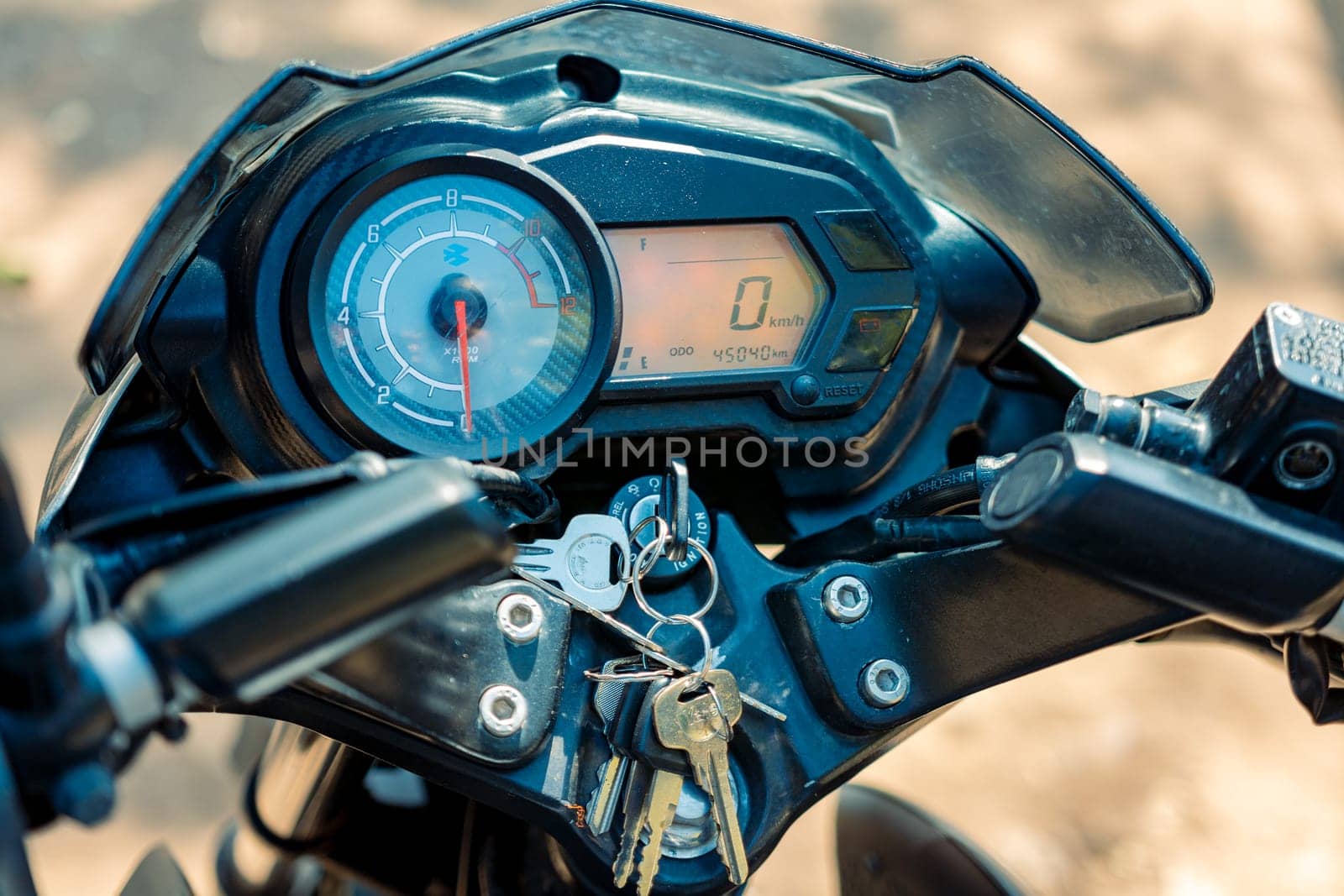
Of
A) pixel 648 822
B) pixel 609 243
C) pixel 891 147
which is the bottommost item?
pixel 648 822

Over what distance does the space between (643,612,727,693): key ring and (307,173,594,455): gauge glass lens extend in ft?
0.62

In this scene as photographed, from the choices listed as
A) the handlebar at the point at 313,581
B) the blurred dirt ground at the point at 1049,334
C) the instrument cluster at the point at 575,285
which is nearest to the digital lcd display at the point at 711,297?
the instrument cluster at the point at 575,285

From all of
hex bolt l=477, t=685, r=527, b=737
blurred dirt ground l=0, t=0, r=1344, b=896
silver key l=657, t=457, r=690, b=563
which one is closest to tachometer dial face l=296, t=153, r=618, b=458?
silver key l=657, t=457, r=690, b=563

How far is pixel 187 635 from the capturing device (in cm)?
57

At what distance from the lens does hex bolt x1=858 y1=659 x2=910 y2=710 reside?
3.05ft

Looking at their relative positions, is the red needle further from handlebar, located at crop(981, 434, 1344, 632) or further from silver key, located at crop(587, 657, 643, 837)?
handlebar, located at crop(981, 434, 1344, 632)

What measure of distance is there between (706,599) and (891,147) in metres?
0.48

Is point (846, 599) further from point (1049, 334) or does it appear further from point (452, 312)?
point (1049, 334)

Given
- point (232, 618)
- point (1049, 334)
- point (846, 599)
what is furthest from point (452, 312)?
point (1049, 334)

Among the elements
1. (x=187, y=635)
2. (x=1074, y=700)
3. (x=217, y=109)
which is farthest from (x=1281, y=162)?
(x=187, y=635)

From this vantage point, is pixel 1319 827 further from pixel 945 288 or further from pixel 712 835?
pixel 712 835

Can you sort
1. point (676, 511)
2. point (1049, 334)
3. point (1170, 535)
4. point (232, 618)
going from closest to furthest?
point (232, 618), point (1170, 535), point (676, 511), point (1049, 334)

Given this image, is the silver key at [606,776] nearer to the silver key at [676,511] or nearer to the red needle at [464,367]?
the silver key at [676,511]

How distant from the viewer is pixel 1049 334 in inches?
108
